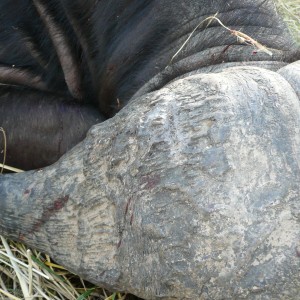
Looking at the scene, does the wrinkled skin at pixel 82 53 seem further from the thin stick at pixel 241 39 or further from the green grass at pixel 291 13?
the green grass at pixel 291 13

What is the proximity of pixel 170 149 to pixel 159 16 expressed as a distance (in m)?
0.71

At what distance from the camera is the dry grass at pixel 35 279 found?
1.81 meters

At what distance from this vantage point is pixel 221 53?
1.77 metres

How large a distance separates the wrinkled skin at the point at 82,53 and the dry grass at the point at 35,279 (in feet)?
0.91

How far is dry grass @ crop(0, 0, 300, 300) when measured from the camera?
181 centimetres

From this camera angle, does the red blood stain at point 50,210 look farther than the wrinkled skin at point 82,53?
No

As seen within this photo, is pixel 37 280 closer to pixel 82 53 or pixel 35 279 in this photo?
pixel 35 279

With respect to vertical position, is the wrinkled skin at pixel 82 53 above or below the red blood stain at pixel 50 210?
above

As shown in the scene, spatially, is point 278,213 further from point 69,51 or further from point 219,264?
point 69,51

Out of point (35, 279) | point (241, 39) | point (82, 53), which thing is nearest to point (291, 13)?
point (82, 53)

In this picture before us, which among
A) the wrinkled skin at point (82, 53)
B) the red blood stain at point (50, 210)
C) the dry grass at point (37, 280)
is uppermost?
the wrinkled skin at point (82, 53)

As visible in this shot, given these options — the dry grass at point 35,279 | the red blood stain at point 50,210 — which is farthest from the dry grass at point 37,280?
the red blood stain at point 50,210

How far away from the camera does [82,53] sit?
80.8 inches

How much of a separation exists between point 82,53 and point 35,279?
644 mm
